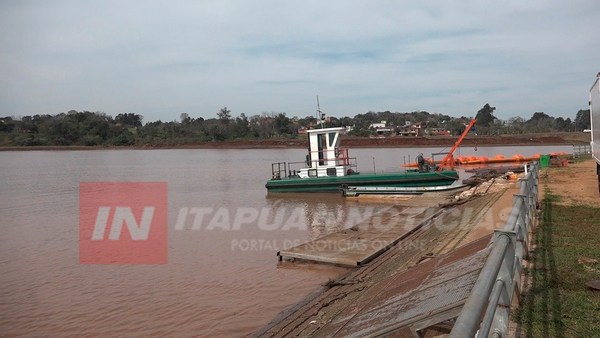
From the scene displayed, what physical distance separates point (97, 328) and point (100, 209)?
14910 mm

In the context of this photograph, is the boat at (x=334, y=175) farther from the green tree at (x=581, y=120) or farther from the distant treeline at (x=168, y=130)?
the green tree at (x=581, y=120)

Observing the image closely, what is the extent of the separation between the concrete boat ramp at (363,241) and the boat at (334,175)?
6972 mm

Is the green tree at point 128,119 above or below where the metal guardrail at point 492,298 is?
above

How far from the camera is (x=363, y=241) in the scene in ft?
36.7

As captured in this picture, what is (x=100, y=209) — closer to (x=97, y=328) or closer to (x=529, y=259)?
(x=97, y=328)

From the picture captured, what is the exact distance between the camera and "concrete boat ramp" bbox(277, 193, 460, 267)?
9.95m

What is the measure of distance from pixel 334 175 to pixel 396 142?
7624cm

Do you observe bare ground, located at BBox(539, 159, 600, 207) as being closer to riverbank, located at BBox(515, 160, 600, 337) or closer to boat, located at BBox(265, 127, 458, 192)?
riverbank, located at BBox(515, 160, 600, 337)

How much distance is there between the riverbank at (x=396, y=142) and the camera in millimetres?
86688

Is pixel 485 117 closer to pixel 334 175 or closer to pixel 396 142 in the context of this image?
pixel 396 142

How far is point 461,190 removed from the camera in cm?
2227

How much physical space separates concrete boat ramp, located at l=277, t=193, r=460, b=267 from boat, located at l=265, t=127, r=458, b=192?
6972 mm

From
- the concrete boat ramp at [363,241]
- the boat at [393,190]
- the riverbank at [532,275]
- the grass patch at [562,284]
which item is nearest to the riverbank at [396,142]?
the boat at [393,190]

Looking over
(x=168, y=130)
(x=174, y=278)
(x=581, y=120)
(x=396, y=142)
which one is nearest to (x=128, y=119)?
(x=168, y=130)
